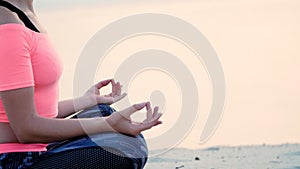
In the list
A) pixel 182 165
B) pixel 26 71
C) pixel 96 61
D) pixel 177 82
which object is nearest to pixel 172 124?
pixel 177 82

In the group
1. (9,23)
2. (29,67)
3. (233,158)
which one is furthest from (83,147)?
(233,158)

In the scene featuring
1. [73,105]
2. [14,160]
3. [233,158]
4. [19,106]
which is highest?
[233,158]

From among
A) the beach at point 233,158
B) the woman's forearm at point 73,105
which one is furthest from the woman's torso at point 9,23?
the beach at point 233,158

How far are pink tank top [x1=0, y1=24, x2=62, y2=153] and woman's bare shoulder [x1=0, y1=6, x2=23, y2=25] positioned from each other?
0.01m

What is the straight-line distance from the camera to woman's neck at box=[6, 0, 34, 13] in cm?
209

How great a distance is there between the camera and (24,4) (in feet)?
6.98

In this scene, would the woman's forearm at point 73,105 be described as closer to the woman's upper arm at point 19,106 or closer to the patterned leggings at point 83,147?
the patterned leggings at point 83,147

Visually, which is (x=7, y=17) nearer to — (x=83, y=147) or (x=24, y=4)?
(x=24, y=4)

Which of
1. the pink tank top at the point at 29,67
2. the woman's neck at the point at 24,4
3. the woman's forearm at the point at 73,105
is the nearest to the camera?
the pink tank top at the point at 29,67

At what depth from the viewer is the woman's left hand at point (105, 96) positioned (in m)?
2.49

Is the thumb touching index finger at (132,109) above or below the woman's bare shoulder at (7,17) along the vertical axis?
above

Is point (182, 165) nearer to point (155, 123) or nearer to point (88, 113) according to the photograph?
point (88, 113)

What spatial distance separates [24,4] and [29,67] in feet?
0.72

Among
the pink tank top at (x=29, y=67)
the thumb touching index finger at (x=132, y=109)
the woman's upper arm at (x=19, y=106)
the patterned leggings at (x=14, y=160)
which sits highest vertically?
the thumb touching index finger at (x=132, y=109)
